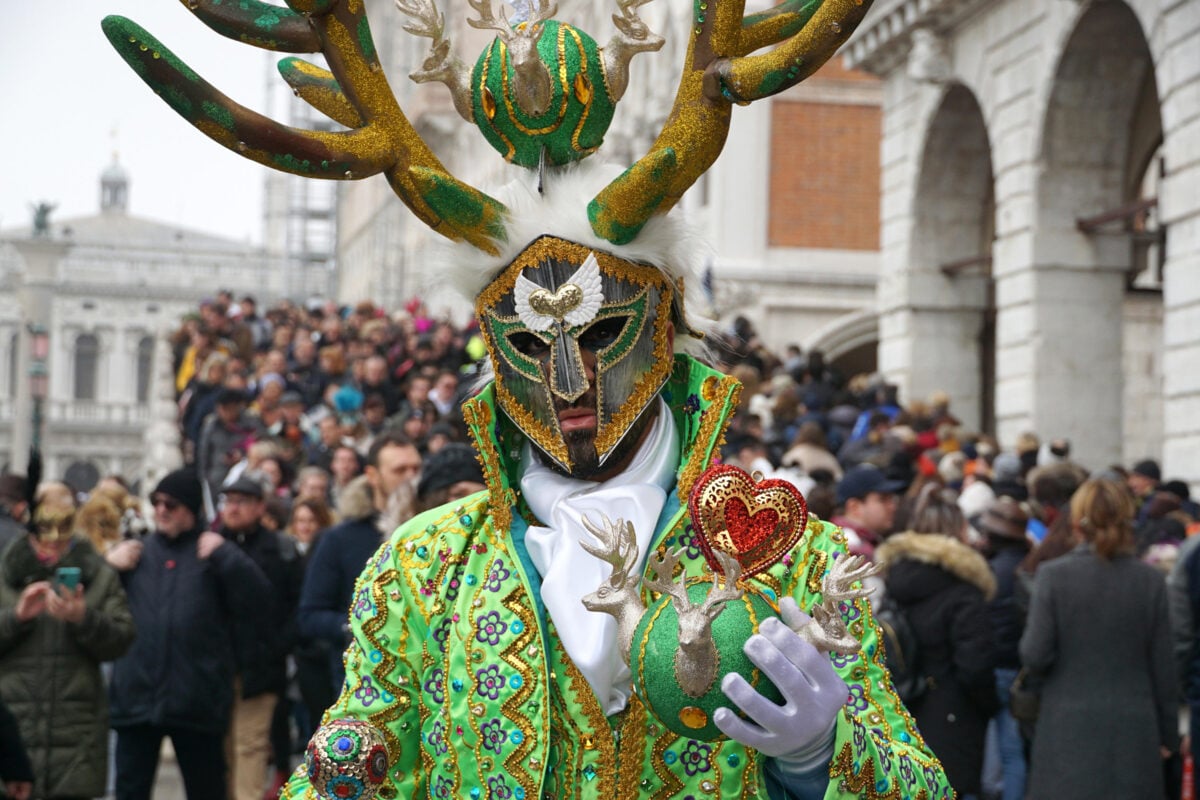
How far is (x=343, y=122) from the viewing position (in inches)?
133

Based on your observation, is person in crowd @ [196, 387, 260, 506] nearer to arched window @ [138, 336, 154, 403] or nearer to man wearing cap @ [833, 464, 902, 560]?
man wearing cap @ [833, 464, 902, 560]

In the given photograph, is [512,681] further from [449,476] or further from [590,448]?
[449,476]

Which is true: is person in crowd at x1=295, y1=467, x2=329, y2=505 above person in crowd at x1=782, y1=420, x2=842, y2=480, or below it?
below

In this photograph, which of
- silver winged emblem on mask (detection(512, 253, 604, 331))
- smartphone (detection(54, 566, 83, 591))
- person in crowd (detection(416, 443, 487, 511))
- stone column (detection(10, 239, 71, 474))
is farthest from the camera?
stone column (detection(10, 239, 71, 474))

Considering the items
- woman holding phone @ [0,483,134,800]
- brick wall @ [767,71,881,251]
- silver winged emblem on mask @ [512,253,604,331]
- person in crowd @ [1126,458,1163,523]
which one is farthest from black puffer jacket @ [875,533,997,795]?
brick wall @ [767,71,881,251]

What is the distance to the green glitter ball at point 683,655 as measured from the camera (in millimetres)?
2621

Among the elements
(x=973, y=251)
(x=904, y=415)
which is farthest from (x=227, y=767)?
(x=973, y=251)

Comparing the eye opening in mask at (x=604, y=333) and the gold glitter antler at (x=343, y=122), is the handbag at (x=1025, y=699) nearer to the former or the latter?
the eye opening in mask at (x=604, y=333)

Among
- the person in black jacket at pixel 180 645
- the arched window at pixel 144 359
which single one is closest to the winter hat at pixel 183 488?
the person in black jacket at pixel 180 645

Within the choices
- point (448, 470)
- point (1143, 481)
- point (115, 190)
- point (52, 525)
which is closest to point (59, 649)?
point (52, 525)

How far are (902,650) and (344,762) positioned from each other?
3.98 meters

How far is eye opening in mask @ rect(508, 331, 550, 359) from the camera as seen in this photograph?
327cm

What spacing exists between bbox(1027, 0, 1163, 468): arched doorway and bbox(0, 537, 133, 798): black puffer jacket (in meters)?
11.5

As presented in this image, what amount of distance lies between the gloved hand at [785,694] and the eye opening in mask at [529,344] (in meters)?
0.79
